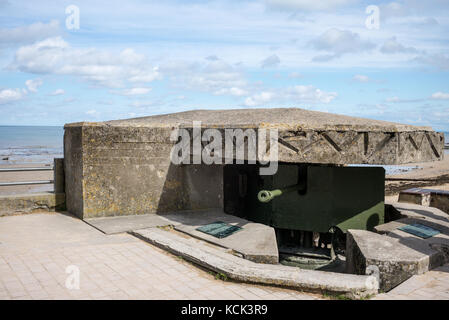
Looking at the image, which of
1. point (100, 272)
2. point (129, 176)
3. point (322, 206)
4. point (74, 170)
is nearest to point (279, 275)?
point (100, 272)

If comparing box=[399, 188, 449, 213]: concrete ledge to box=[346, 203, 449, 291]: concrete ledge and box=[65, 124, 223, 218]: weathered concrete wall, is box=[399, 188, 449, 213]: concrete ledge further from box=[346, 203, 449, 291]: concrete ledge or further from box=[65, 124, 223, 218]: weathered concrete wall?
box=[65, 124, 223, 218]: weathered concrete wall

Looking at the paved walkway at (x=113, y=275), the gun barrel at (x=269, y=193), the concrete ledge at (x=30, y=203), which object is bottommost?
the paved walkway at (x=113, y=275)

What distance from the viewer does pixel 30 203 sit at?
6828mm

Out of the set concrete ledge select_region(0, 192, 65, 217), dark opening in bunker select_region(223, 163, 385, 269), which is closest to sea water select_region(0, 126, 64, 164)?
concrete ledge select_region(0, 192, 65, 217)

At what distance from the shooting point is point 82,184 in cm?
621

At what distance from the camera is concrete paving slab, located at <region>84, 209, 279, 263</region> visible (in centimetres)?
491

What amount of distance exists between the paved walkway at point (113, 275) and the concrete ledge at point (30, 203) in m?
1.38

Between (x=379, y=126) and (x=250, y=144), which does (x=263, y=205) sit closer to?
(x=250, y=144)

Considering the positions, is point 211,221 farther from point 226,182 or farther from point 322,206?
point 322,206

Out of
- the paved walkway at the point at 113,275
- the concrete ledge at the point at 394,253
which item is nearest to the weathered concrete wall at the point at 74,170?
the paved walkway at the point at 113,275

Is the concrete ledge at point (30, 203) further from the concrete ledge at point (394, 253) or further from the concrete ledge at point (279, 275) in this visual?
the concrete ledge at point (394, 253)

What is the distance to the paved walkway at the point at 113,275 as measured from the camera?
3574mm

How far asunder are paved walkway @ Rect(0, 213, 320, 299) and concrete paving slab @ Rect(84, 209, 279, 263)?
43 centimetres

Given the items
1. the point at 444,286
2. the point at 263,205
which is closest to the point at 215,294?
the point at 444,286
